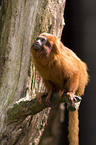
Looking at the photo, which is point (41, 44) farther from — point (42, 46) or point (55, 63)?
point (55, 63)

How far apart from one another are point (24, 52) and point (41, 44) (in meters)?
0.57

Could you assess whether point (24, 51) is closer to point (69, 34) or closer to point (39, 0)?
point (39, 0)

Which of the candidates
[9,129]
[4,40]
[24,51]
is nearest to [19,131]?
[9,129]

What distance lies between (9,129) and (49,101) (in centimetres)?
64

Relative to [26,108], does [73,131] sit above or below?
below

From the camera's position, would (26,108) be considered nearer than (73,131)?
Yes

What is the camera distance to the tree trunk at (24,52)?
118 inches

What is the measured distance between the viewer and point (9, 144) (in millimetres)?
2744

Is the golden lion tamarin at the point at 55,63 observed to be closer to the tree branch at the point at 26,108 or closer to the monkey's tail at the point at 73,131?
the tree branch at the point at 26,108

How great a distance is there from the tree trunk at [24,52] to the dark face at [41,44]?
0.49 metres

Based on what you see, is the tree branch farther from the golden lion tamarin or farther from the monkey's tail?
the monkey's tail

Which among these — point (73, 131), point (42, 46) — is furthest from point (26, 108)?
point (73, 131)

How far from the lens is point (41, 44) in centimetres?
259

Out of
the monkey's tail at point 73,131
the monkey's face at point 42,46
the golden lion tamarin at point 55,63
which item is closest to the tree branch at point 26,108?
the golden lion tamarin at point 55,63
